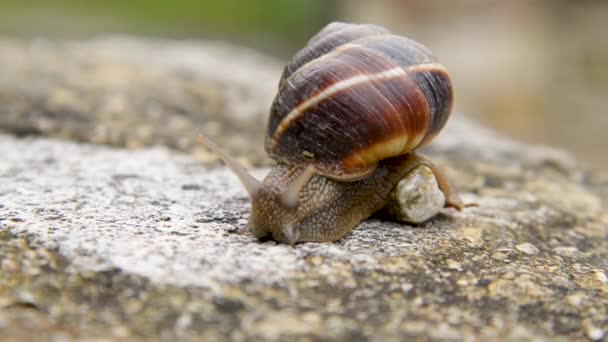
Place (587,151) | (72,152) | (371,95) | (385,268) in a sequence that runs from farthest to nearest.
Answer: (587,151) → (72,152) → (371,95) → (385,268)

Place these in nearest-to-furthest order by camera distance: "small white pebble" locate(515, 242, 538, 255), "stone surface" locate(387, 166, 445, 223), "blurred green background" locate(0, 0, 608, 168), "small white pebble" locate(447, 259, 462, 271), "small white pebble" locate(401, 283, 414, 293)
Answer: "small white pebble" locate(401, 283, 414, 293) < "small white pebble" locate(447, 259, 462, 271) < "small white pebble" locate(515, 242, 538, 255) < "stone surface" locate(387, 166, 445, 223) < "blurred green background" locate(0, 0, 608, 168)

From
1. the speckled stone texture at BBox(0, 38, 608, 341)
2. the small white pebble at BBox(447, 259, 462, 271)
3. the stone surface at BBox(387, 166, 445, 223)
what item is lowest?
the speckled stone texture at BBox(0, 38, 608, 341)

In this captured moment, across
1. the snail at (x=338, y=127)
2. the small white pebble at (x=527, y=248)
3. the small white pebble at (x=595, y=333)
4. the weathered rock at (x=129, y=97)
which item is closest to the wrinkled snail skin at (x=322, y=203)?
the snail at (x=338, y=127)

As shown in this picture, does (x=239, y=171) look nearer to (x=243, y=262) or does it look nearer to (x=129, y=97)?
(x=243, y=262)

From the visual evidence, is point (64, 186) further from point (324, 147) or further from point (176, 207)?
point (324, 147)

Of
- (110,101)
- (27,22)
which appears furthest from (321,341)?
(27,22)

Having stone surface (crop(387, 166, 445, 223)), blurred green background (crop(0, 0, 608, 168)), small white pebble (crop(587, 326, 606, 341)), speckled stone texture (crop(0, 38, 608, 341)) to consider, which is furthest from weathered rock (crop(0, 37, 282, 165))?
blurred green background (crop(0, 0, 608, 168))

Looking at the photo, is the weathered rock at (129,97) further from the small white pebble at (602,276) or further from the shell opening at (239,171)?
the small white pebble at (602,276)

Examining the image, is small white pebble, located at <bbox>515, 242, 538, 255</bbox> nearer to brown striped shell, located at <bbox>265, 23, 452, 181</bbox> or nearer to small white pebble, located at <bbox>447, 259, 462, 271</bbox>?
small white pebble, located at <bbox>447, 259, 462, 271</bbox>
